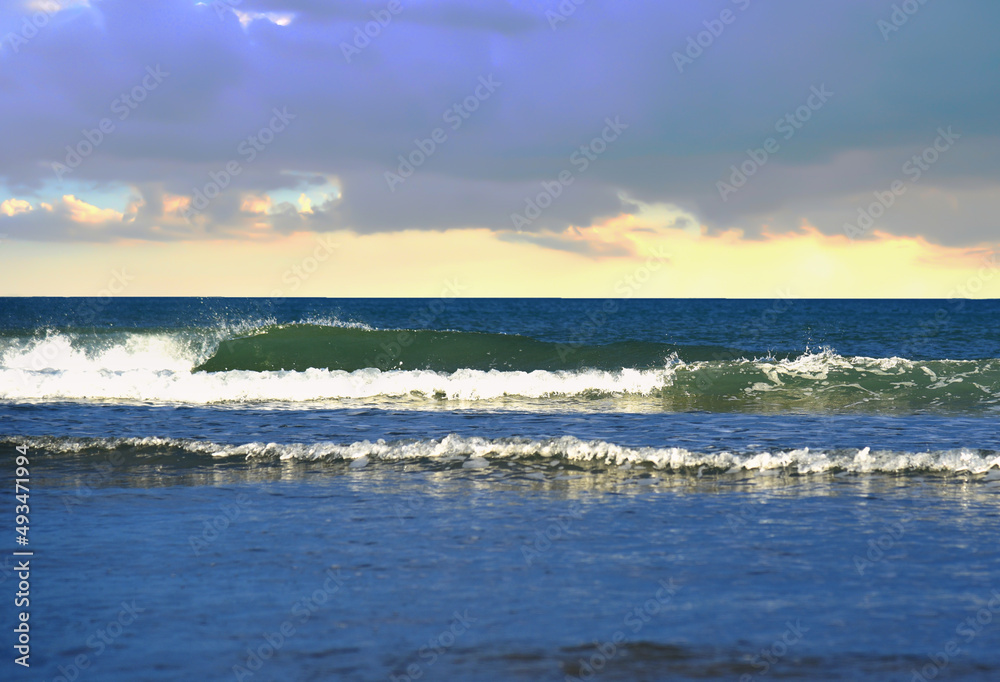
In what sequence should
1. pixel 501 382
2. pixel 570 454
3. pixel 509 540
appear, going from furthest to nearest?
pixel 501 382 → pixel 570 454 → pixel 509 540

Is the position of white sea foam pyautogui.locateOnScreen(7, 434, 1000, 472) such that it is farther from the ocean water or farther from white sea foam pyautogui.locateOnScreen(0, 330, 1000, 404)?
white sea foam pyautogui.locateOnScreen(0, 330, 1000, 404)

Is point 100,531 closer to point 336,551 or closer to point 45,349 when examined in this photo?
point 336,551

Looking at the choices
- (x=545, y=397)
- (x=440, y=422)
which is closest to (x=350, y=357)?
(x=545, y=397)

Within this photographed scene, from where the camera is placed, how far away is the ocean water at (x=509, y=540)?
5.05 m

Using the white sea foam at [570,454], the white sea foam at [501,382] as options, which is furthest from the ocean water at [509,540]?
the white sea foam at [501,382]

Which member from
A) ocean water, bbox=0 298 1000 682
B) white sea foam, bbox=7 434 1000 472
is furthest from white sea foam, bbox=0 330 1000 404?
white sea foam, bbox=7 434 1000 472

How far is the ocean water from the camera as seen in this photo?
5047 mm

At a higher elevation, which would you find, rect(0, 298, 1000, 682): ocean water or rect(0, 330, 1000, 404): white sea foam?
rect(0, 330, 1000, 404): white sea foam

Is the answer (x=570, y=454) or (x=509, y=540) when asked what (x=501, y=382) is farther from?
(x=509, y=540)

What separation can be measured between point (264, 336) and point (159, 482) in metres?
21.4

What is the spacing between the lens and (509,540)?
24.4 ft

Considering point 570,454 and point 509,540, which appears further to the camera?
point 570,454

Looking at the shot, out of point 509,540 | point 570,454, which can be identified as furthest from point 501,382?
point 509,540

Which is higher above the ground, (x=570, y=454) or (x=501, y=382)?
(x=501, y=382)
